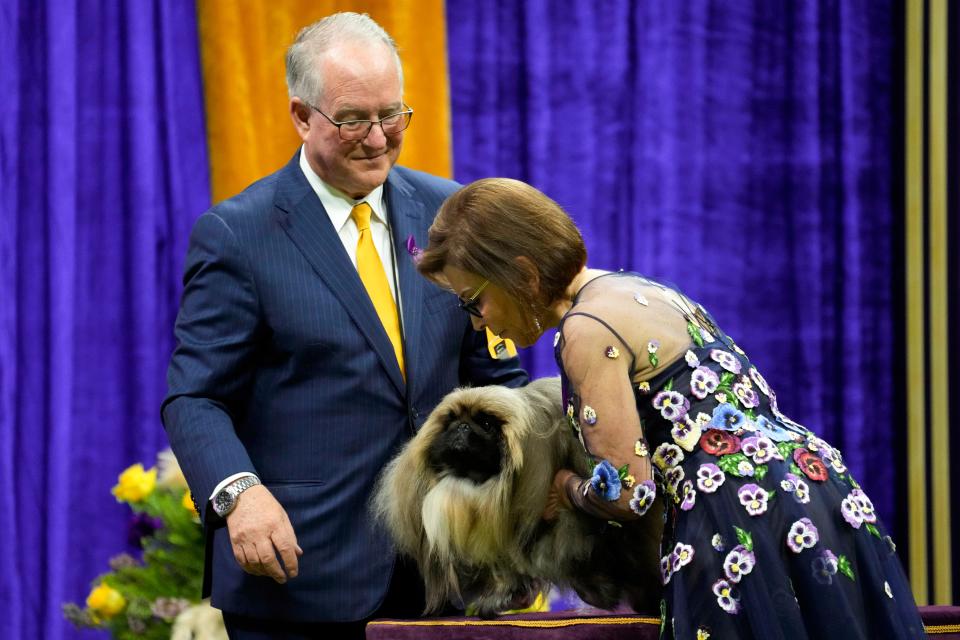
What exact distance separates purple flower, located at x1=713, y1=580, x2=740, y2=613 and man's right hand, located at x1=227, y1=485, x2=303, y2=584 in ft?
2.32

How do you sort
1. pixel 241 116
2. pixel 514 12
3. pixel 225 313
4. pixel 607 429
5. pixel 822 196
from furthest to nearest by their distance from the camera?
pixel 822 196, pixel 514 12, pixel 241 116, pixel 225 313, pixel 607 429

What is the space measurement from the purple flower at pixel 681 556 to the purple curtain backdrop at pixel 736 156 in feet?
7.16

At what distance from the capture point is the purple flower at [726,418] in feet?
6.15

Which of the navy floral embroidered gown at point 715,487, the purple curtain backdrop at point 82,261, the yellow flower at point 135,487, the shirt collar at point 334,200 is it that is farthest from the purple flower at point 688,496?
the purple curtain backdrop at point 82,261

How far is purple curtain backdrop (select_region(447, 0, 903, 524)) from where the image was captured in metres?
4.04

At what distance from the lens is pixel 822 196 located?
4.32 meters

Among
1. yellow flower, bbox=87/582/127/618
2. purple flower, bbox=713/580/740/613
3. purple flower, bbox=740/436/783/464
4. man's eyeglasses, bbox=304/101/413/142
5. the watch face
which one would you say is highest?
man's eyeglasses, bbox=304/101/413/142

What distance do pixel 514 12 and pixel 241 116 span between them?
3.35 feet

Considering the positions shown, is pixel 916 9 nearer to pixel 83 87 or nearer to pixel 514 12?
pixel 514 12

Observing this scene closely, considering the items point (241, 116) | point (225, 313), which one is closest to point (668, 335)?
point (225, 313)

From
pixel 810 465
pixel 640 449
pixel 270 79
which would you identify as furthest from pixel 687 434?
pixel 270 79

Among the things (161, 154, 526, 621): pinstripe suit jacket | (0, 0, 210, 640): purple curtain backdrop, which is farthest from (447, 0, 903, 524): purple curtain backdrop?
(161, 154, 526, 621): pinstripe suit jacket

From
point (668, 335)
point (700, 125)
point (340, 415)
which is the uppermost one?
point (700, 125)

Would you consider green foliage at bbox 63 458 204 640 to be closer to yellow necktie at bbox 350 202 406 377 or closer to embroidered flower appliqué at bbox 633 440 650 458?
yellow necktie at bbox 350 202 406 377
